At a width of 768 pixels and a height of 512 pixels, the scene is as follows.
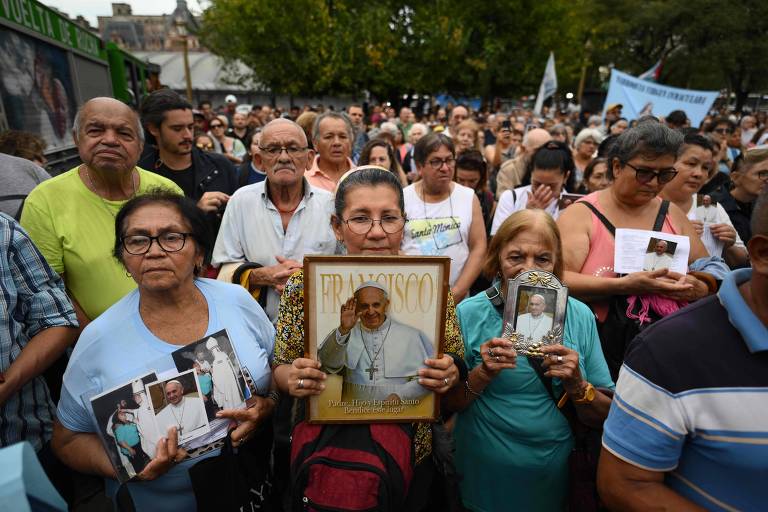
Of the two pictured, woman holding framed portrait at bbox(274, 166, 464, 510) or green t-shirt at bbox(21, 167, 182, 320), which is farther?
green t-shirt at bbox(21, 167, 182, 320)

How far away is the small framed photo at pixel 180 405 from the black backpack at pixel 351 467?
14.8 inches

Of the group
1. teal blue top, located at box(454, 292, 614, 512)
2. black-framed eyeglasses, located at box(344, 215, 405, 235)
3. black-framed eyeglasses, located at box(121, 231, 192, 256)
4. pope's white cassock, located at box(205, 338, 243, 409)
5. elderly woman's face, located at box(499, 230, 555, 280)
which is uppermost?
black-framed eyeglasses, located at box(344, 215, 405, 235)

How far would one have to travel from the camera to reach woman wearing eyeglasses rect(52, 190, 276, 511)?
1811 millimetres

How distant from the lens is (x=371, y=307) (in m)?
1.72

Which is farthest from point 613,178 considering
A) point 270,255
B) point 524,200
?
point 270,255

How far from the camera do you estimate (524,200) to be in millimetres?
4352

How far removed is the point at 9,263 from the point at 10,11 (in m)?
4.72

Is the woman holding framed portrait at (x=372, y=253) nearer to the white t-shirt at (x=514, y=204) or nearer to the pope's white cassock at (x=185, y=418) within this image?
the pope's white cassock at (x=185, y=418)

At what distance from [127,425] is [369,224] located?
1154 millimetres

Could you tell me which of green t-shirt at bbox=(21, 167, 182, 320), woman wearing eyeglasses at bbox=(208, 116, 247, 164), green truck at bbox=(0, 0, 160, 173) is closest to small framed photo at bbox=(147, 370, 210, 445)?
green t-shirt at bbox=(21, 167, 182, 320)

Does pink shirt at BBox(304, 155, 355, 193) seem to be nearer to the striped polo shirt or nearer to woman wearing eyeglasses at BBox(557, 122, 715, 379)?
woman wearing eyeglasses at BBox(557, 122, 715, 379)

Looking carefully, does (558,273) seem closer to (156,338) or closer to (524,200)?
(156,338)

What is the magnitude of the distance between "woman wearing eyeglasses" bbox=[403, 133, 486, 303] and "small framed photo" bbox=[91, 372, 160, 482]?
2.28 metres

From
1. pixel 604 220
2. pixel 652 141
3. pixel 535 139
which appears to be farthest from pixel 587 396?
pixel 535 139
